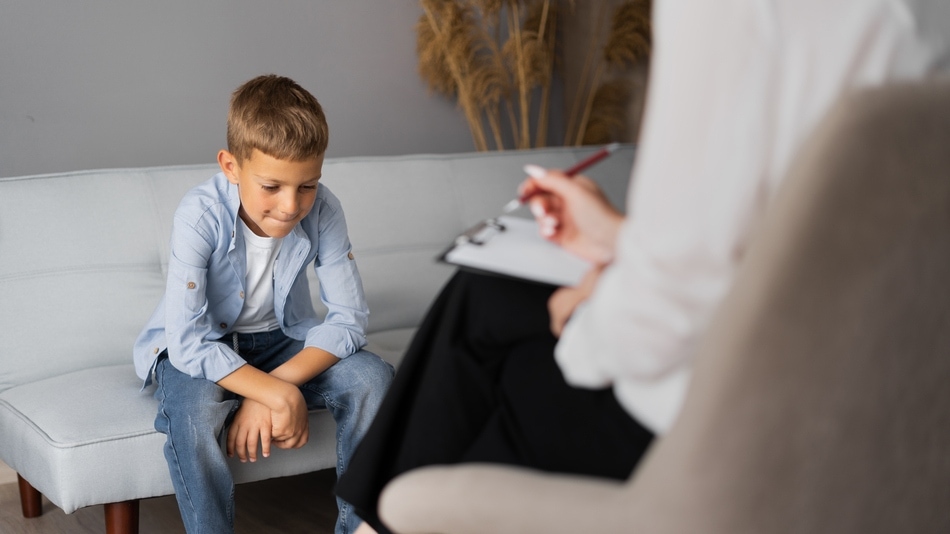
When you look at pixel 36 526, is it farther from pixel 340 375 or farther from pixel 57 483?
pixel 340 375

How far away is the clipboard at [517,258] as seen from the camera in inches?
33.6

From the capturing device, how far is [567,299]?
86 cm

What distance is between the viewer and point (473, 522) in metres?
0.80

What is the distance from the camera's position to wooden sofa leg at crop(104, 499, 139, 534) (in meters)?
1.45

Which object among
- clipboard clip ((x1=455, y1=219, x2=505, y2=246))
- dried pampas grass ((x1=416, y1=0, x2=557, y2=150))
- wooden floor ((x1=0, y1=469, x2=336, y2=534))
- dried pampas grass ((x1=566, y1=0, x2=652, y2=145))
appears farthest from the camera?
dried pampas grass ((x1=566, y1=0, x2=652, y2=145))

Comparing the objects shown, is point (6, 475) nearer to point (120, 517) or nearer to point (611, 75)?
point (120, 517)

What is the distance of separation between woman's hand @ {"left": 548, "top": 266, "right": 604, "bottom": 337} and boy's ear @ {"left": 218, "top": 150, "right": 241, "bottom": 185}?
810mm

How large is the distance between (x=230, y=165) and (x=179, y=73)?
1235mm

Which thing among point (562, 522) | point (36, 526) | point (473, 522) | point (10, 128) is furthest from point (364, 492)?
point (10, 128)

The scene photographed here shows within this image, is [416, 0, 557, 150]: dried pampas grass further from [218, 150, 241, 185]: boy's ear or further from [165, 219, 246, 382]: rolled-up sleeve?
[165, 219, 246, 382]: rolled-up sleeve

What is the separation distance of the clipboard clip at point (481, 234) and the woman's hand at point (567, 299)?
3.8 inches

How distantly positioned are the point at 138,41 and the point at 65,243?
35.4 inches

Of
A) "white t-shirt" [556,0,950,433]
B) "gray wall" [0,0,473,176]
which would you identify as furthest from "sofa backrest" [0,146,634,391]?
"white t-shirt" [556,0,950,433]

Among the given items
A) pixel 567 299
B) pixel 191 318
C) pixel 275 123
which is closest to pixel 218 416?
pixel 191 318
